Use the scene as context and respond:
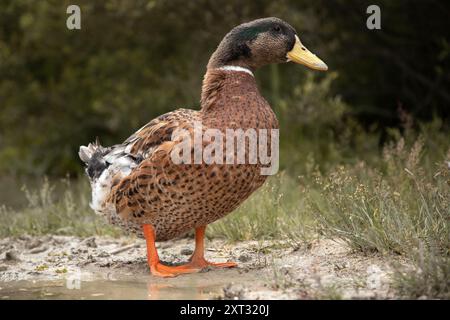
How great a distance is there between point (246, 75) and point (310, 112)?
145 inches

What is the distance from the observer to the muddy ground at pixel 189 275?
13.8 feet

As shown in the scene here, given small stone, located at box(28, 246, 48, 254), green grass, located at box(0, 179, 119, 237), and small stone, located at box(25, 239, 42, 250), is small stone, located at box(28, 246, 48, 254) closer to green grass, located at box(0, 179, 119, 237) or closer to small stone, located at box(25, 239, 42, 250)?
small stone, located at box(25, 239, 42, 250)

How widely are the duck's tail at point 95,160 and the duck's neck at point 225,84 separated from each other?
80 centimetres

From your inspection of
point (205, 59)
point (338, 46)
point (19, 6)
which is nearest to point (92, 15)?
point (19, 6)

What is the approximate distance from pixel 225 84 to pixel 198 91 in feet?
16.3

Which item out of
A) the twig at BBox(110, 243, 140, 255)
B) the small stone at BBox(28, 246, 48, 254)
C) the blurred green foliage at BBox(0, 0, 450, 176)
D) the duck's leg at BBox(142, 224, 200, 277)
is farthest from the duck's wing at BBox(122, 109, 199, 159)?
the blurred green foliage at BBox(0, 0, 450, 176)

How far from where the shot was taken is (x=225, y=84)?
4.89m

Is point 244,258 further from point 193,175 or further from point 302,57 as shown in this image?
point 302,57

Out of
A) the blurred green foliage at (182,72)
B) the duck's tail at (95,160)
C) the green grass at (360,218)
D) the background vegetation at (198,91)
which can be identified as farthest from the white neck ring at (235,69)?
the blurred green foliage at (182,72)

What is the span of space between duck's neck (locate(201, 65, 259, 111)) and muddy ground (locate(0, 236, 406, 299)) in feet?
3.38

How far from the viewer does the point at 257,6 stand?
931cm

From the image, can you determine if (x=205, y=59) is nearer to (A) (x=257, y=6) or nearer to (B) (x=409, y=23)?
(A) (x=257, y=6)

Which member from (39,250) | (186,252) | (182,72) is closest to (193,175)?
(186,252)

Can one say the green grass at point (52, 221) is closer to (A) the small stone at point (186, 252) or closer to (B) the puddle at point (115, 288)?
(A) the small stone at point (186, 252)
